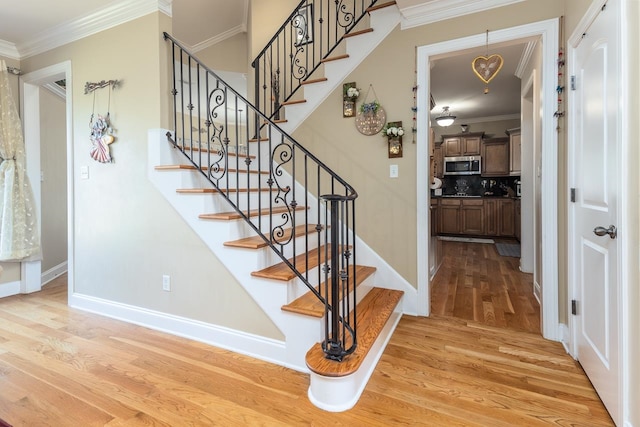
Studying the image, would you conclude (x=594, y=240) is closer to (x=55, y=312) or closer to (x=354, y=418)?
(x=354, y=418)

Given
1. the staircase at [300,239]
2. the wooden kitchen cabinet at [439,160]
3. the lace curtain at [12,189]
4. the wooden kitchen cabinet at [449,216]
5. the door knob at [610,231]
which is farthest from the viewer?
the wooden kitchen cabinet at [439,160]

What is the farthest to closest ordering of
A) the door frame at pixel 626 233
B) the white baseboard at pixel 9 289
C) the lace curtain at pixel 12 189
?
the white baseboard at pixel 9 289
the lace curtain at pixel 12 189
the door frame at pixel 626 233

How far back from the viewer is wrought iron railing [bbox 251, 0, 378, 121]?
3.47m

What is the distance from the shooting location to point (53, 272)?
4.19m

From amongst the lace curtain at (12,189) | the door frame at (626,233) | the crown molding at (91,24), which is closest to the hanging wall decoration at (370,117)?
the door frame at (626,233)

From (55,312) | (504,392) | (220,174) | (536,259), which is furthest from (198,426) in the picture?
Answer: (536,259)

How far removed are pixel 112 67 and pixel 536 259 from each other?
15.0 ft

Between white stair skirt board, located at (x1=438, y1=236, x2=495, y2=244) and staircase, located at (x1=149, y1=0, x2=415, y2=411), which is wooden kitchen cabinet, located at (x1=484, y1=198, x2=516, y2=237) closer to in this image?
white stair skirt board, located at (x1=438, y1=236, x2=495, y2=244)

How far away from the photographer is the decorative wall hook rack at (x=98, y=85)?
111 inches

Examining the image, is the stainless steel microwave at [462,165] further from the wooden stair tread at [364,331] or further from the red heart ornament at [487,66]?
the wooden stair tread at [364,331]

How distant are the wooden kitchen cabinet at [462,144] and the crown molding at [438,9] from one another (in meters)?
5.10

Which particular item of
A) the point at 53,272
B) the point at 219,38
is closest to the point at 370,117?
the point at 219,38

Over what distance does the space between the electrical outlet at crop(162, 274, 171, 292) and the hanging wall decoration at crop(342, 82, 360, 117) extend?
2.15 meters

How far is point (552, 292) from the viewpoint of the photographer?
235 centimetres
